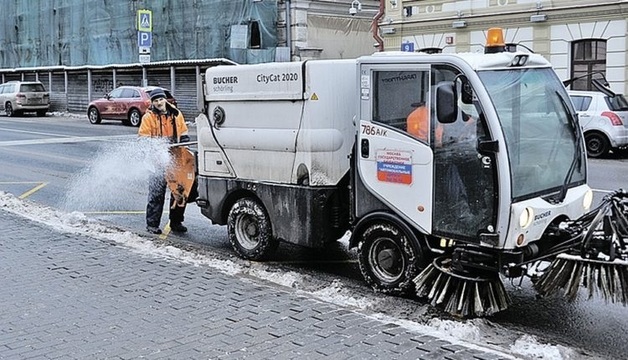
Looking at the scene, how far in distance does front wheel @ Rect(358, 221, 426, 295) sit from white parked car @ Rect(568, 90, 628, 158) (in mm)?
12322

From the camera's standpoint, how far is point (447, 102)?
565cm

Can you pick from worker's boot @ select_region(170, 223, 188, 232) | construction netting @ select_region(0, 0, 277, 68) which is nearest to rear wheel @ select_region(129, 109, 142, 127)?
construction netting @ select_region(0, 0, 277, 68)

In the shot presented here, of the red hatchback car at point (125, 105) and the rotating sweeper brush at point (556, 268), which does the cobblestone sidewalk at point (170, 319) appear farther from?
the red hatchback car at point (125, 105)

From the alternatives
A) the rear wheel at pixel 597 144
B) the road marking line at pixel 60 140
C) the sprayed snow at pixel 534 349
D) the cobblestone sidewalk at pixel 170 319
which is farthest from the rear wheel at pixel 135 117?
the sprayed snow at pixel 534 349

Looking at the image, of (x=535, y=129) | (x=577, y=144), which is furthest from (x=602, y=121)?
(x=535, y=129)

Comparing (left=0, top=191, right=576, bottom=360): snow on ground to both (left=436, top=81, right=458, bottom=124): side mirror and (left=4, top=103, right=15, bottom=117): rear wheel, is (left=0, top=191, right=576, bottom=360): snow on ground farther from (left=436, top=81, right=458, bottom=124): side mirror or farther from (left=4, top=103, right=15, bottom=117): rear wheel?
(left=4, top=103, right=15, bottom=117): rear wheel

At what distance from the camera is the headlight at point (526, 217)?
551cm

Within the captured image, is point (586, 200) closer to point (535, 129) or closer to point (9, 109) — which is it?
point (535, 129)

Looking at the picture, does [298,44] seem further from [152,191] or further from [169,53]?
[152,191]

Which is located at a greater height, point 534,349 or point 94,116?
point 94,116

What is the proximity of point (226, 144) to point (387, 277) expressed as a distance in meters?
2.42

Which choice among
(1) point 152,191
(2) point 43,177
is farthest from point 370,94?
(2) point 43,177

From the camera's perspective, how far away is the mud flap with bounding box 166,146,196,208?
29.7ft

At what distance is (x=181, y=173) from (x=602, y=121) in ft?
39.3
